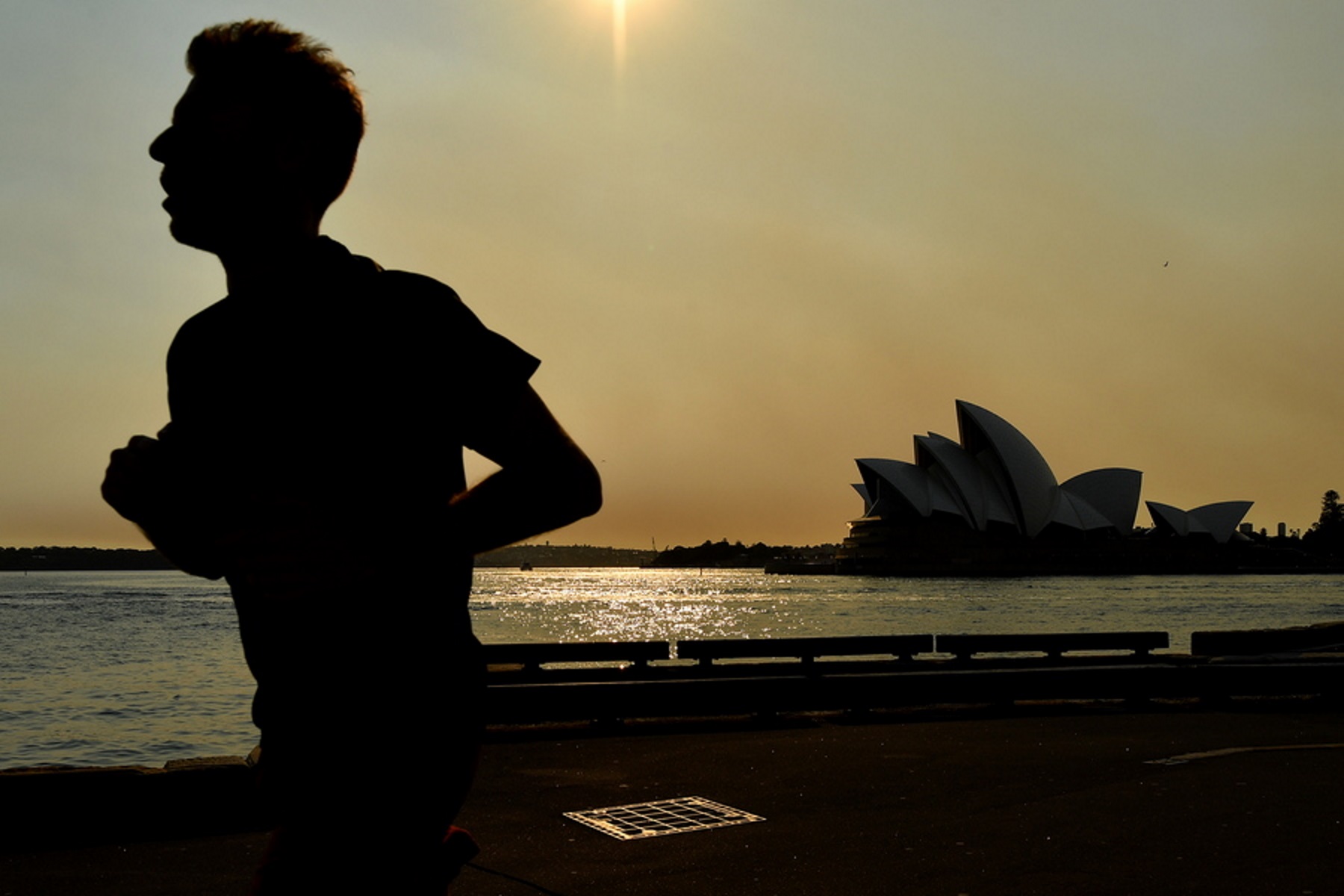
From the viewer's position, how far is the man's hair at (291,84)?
1.40m

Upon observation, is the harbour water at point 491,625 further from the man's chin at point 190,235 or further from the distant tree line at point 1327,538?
the distant tree line at point 1327,538

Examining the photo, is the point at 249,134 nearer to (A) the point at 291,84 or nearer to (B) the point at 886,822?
(A) the point at 291,84

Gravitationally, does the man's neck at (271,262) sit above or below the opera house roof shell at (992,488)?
below

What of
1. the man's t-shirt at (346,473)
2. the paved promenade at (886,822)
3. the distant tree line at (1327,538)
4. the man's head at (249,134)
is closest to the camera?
the man's t-shirt at (346,473)

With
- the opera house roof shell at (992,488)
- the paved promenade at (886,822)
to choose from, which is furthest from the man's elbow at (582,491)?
the opera house roof shell at (992,488)

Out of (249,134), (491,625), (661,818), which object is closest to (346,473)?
(249,134)

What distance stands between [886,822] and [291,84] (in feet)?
18.5

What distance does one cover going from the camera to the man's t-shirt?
127 centimetres

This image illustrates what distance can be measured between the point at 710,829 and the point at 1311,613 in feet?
184

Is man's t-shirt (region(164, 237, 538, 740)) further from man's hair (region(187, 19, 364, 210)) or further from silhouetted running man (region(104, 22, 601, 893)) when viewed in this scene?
→ man's hair (region(187, 19, 364, 210))

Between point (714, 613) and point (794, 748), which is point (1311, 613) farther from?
point (794, 748)

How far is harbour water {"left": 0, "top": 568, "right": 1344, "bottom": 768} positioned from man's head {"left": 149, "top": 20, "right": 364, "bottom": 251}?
523mm

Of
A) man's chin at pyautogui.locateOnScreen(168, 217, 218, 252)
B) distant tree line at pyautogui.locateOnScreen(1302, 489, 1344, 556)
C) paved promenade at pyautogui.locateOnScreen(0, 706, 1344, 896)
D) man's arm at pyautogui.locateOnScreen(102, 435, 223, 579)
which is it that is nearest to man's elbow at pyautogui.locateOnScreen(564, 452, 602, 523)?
man's arm at pyautogui.locateOnScreen(102, 435, 223, 579)

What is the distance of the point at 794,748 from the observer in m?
8.79
